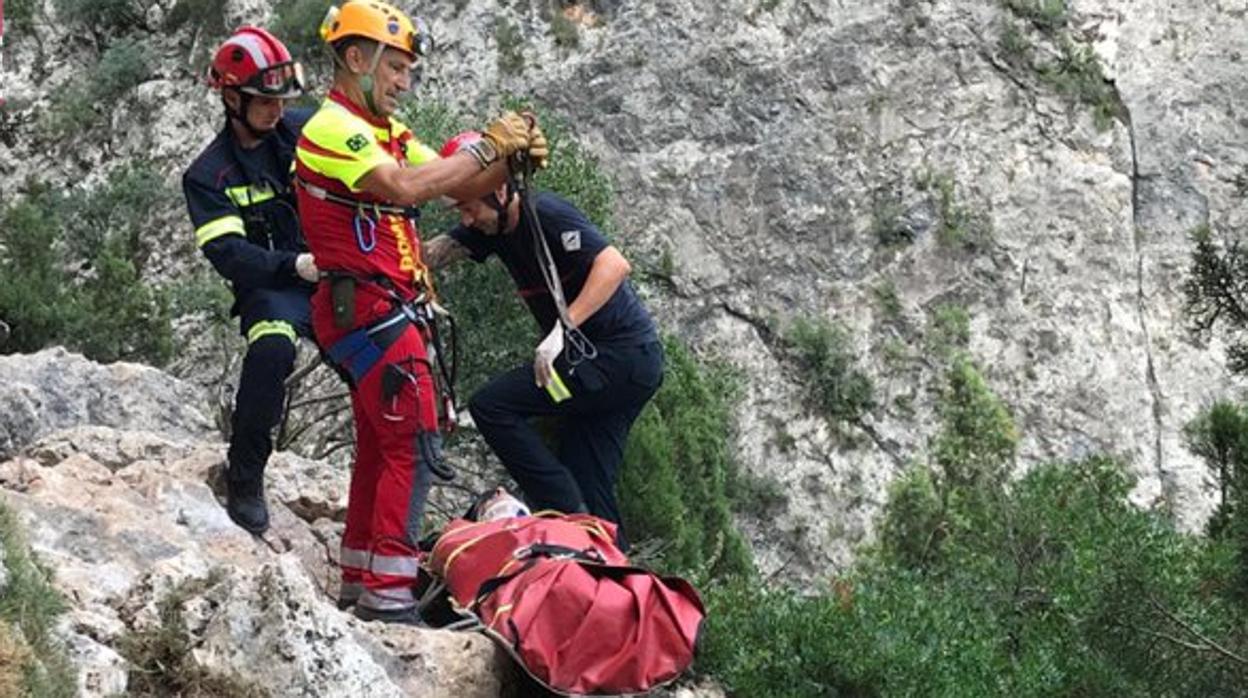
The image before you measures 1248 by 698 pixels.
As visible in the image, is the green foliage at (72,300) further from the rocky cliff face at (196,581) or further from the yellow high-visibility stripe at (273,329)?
the yellow high-visibility stripe at (273,329)

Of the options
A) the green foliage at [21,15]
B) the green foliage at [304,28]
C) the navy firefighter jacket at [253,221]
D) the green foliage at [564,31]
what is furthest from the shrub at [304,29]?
the navy firefighter jacket at [253,221]

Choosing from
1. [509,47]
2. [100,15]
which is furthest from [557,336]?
[100,15]

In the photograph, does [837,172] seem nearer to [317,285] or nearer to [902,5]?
[902,5]

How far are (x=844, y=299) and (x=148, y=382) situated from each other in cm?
1383

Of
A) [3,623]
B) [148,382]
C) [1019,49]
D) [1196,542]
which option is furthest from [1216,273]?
[1019,49]

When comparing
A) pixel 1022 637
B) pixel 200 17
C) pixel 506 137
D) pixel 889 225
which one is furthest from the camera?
pixel 200 17

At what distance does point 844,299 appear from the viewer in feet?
66.0

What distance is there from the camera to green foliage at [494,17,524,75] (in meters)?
21.5

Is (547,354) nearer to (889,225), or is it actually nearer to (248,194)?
(248,194)

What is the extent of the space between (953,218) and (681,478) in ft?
31.3

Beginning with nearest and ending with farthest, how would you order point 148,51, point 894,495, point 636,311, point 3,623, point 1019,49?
point 3,623 → point 636,311 → point 894,495 → point 1019,49 → point 148,51

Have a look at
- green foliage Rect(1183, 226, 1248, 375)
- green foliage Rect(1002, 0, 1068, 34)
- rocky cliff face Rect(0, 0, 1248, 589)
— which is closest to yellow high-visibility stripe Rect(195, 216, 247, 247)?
green foliage Rect(1183, 226, 1248, 375)

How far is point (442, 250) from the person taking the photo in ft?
18.4

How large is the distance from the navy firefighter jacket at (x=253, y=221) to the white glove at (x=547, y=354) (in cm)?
75
